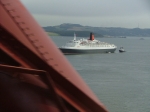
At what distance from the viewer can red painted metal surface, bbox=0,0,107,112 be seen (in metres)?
2.64

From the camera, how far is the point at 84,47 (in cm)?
5066

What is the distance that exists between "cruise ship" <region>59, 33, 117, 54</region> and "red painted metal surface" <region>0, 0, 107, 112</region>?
1783 inches

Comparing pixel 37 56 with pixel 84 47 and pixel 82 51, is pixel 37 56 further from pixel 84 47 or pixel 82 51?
pixel 84 47

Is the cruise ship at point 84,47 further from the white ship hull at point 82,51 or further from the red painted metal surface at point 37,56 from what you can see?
the red painted metal surface at point 37,56

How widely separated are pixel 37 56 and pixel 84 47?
4803cm

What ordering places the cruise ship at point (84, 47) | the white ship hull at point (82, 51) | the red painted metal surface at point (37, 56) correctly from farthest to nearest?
the cruise ship at point (84, 47) → the white ship hull at point (82, 51) → the red painted metal surface at point (37, 56)

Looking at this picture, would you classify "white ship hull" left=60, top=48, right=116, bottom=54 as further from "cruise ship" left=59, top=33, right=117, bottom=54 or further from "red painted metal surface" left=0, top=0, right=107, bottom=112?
"red painted metal surface" left=0, top=0, right=107, bottom=112

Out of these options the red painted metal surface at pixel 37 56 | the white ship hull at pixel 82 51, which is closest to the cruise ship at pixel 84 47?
the white ship hull at pixel 82 51

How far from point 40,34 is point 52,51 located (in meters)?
0.17

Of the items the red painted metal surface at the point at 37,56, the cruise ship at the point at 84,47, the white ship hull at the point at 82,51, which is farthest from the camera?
the cruise ship at the point at 84,47

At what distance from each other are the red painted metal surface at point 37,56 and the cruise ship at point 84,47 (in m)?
45.3

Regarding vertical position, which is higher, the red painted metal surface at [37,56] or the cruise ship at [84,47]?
the red painted metal surface at [37,56]

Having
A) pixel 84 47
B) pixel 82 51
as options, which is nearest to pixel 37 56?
pixel 82 51

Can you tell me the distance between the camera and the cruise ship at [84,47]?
48.9 metres
